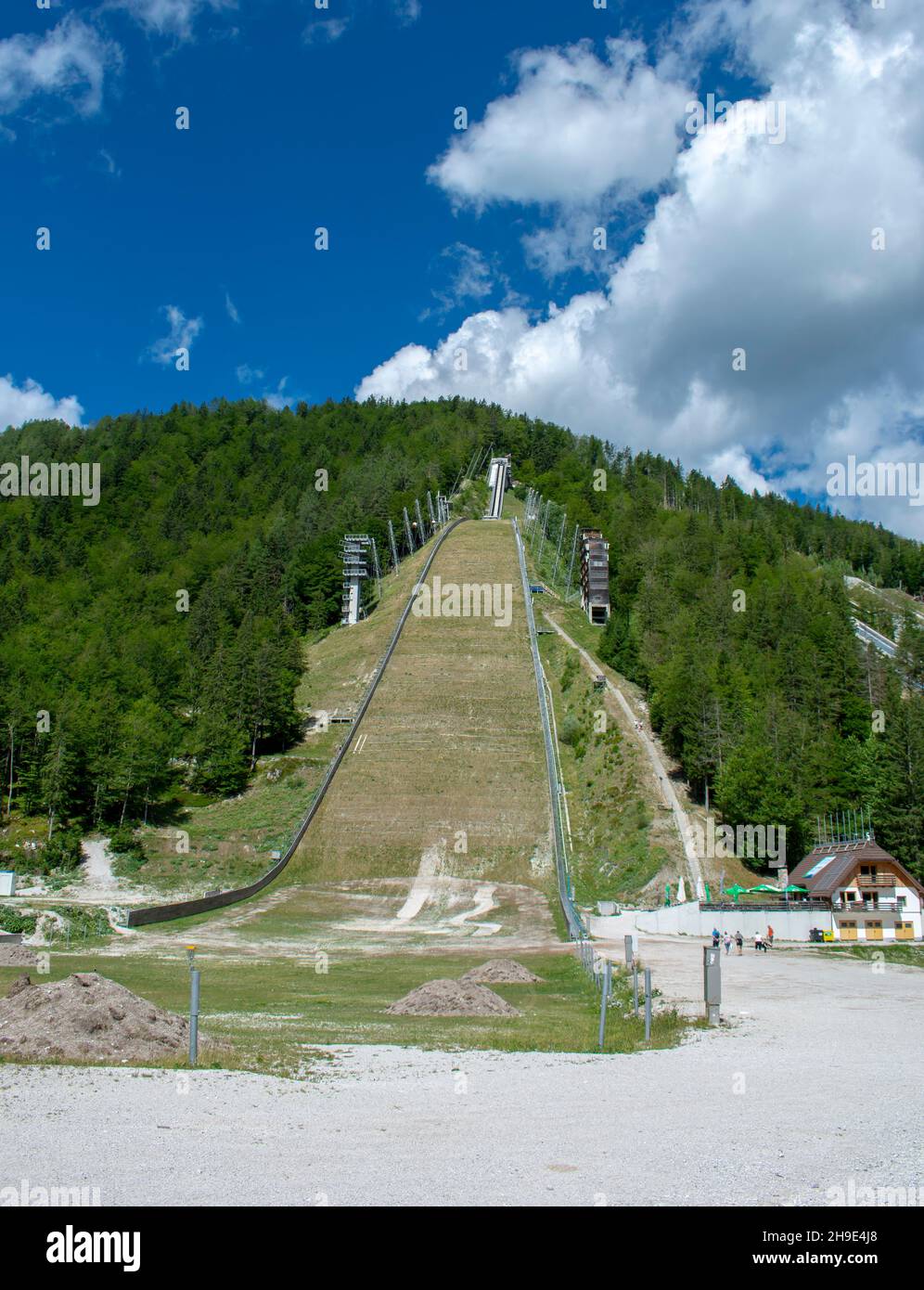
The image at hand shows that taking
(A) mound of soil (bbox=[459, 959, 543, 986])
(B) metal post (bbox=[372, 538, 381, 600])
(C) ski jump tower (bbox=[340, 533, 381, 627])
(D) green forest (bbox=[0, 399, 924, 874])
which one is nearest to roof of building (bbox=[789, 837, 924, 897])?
(D) green forest (bbox=[0, 399, 924, 874])

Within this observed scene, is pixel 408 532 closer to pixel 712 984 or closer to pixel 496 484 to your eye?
pixel 496 484

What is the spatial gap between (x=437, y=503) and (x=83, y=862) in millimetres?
80857

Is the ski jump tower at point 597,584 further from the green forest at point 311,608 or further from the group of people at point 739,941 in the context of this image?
the group of people at point 739,941

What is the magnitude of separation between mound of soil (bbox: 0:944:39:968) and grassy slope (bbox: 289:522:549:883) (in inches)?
722

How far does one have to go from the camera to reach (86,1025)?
10.2 metres

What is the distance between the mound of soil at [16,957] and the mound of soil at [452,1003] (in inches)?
346

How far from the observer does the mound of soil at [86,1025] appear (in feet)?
32.3

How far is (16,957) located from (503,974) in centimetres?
1025

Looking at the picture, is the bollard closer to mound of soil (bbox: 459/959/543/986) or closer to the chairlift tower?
mound of soil (bbox: 459/959/543/986)

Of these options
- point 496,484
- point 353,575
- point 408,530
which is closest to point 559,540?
point 408,530

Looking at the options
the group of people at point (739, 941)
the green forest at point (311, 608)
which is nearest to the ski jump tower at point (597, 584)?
the green forest at point (311, 608)

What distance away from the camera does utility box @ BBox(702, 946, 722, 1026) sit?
13125mm
